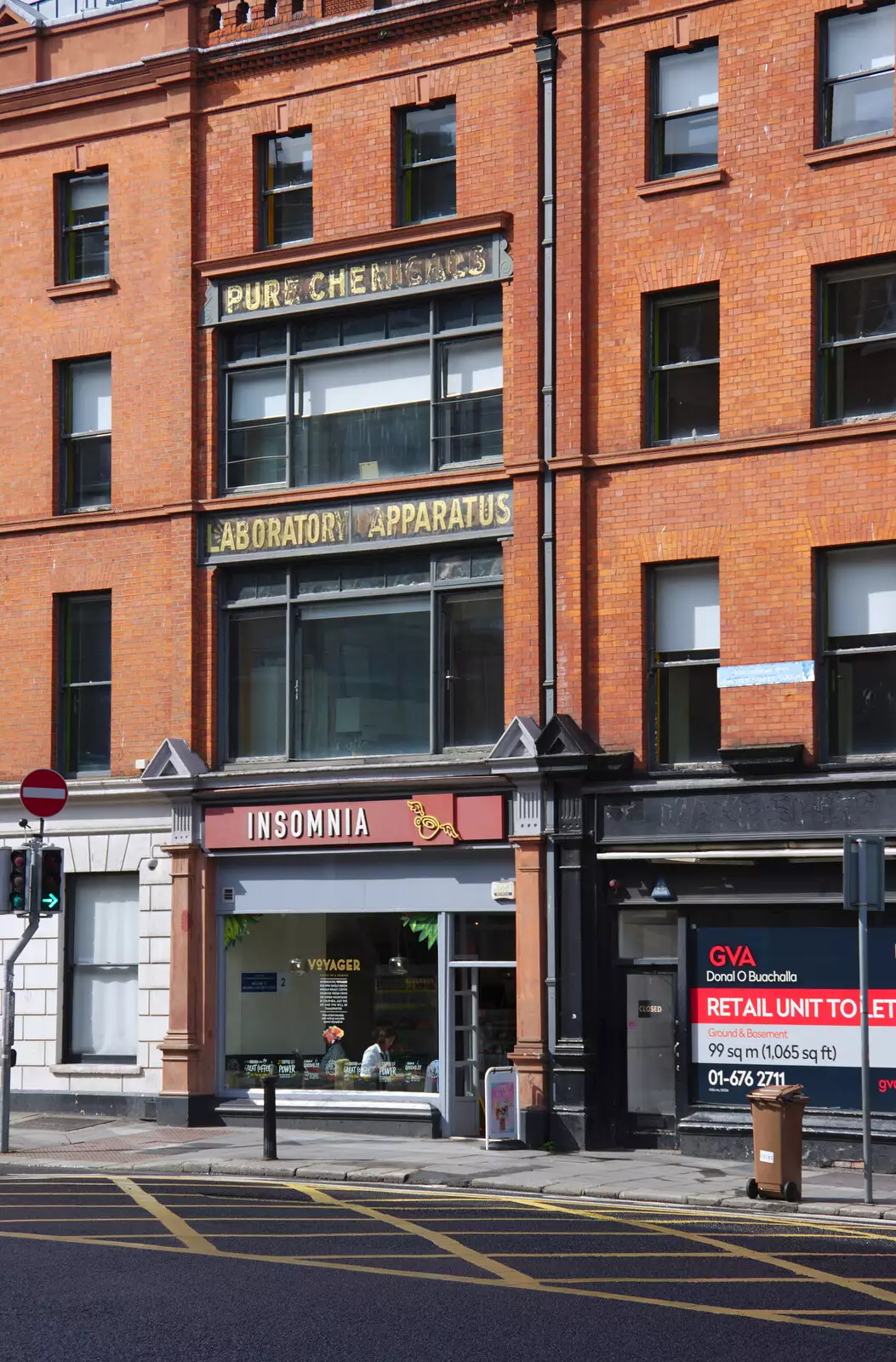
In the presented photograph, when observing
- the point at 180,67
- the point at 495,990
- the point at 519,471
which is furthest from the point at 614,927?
the point at 180,67

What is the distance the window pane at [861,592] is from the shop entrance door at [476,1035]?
5874mm

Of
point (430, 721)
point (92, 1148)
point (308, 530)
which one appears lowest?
point (92, 1148)

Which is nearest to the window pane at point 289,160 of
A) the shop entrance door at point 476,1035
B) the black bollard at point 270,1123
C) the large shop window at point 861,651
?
the large shop window at point 861,651

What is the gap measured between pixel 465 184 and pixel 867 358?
586 cm

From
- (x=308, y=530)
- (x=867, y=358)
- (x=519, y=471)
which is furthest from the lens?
(x=308, y=530)

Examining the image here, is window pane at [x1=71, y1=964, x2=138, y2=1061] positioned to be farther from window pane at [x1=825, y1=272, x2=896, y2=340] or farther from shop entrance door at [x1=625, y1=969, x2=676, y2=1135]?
window pane at [x1=825, y1=272, x2=896, y2=340]

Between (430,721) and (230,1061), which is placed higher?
(430,721)

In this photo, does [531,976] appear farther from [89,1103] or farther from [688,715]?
[89,1103]

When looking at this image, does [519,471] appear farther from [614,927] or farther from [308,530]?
[614,927]

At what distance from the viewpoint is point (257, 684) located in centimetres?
2544

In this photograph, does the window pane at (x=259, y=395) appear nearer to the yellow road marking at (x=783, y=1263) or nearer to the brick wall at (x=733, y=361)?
the brick wall at (x=733, y=361)

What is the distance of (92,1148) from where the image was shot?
21938 mm

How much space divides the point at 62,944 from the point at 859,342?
13.2 m

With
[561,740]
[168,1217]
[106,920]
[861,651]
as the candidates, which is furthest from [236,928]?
[168,1217]
